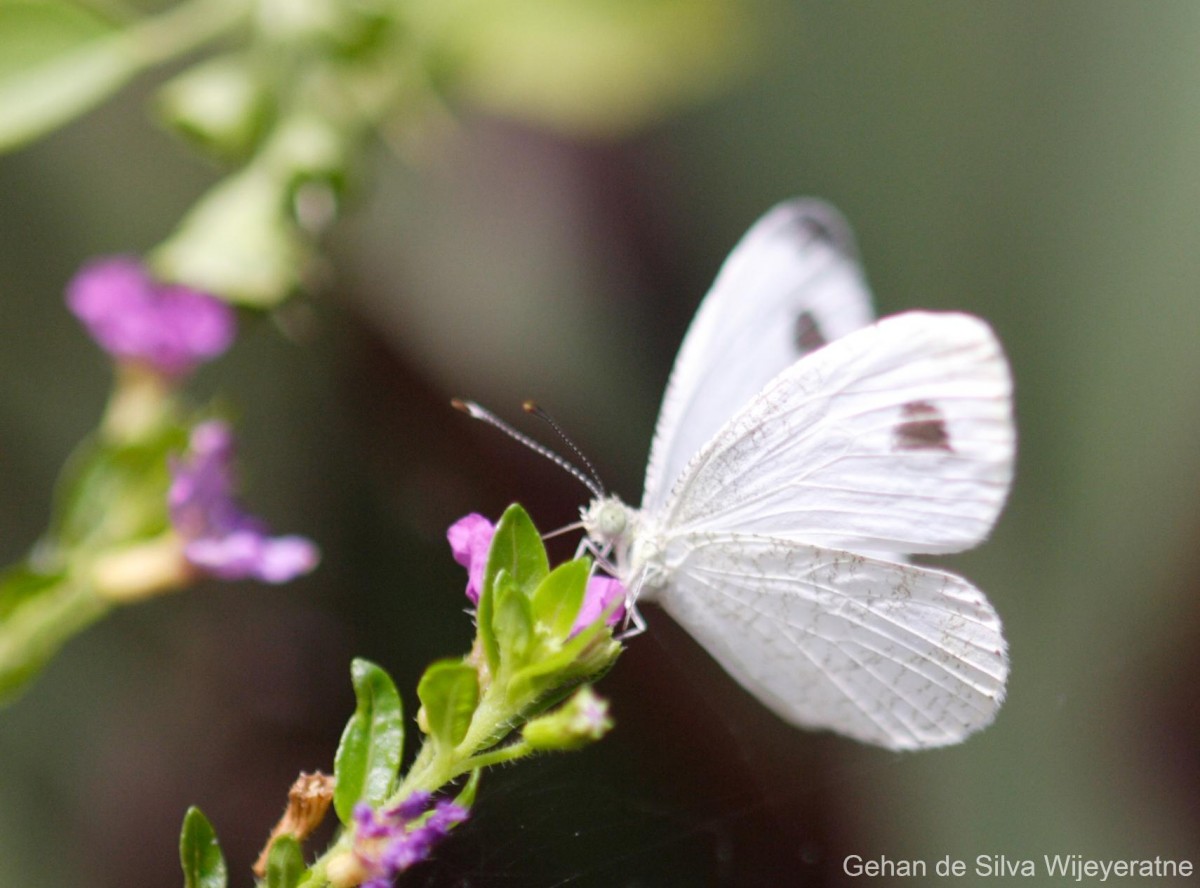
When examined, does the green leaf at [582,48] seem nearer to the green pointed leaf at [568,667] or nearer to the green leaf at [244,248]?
the green leaf at [244,248]

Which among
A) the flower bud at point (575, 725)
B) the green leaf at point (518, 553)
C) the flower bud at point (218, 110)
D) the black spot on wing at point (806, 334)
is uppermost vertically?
the flower bud at point (218, 110)

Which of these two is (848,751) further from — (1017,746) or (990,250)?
(990,250)

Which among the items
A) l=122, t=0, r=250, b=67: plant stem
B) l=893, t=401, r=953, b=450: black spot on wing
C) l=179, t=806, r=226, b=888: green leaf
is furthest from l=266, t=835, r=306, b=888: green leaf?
l=122, t=0, r=250, b=67: plant stem

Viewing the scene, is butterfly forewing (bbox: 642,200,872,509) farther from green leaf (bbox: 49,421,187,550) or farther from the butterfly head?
green leaf (bbox: 49,421,187,550)

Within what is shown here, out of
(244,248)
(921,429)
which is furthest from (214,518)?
(921,429)

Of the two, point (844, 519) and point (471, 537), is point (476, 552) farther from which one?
point (844, 519)

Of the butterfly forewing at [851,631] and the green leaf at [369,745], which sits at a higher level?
the green leaf at [369,745]

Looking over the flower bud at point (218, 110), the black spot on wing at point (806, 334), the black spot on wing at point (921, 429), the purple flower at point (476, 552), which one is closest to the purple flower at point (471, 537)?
the purple flower at point (476, 552)

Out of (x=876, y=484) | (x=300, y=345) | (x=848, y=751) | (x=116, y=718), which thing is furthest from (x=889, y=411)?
(x=116, y=718)
